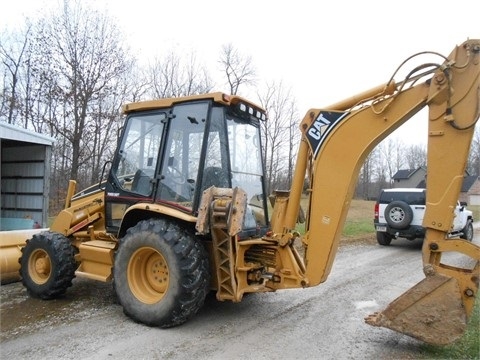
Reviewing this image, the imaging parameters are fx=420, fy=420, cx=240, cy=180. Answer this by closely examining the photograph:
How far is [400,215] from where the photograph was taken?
38.4ft

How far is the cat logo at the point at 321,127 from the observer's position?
15.0ft

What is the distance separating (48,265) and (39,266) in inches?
6.6

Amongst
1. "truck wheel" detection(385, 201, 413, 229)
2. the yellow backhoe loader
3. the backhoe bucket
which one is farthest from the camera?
"truck wheel" detection(385, 201, 413, 229)

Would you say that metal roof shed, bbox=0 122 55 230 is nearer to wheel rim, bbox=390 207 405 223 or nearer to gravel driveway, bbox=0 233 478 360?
gravel driveway, bbox=0 233 478 360

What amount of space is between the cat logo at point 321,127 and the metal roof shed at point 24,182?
23.3 ft

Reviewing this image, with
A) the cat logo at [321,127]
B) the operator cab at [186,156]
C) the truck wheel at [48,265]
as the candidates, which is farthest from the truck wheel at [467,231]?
the truck wheel at [48,265]

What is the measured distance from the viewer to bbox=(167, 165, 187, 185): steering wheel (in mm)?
5172

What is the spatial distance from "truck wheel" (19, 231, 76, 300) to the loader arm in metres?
3.30

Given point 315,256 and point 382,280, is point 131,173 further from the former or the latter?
point 382,280

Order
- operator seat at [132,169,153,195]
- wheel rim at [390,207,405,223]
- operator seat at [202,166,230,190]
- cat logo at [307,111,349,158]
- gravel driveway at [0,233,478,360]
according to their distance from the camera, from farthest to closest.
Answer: wheel rim at [390,207,405,223], operator seat at [132,169,153,195], operator seat at [202,166,230,190], cat logo at [307,111,349,158], gravel driveway at [0,233,478,360]

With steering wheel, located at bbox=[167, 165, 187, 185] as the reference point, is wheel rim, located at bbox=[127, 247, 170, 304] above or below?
below

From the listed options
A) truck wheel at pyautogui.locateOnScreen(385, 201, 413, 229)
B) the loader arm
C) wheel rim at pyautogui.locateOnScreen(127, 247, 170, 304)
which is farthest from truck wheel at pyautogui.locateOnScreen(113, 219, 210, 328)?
truck wheel at pyautogui.locateOnScreen(385, 201, 413, 229)

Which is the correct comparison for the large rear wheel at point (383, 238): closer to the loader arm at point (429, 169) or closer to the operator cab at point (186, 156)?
the operator cab at point (186, 156)

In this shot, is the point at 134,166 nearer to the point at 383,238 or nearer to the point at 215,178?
the point at 215,178
